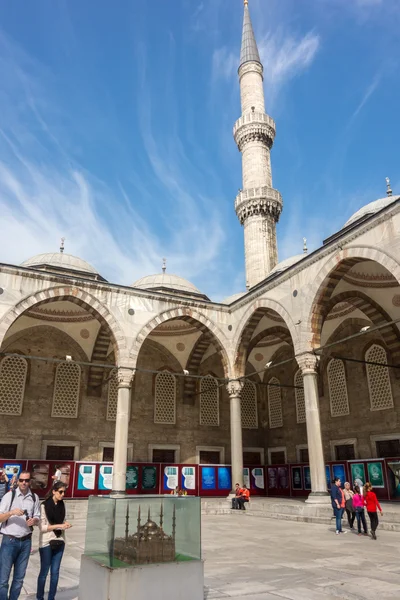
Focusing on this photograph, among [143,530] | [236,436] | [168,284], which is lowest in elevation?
[143,530]

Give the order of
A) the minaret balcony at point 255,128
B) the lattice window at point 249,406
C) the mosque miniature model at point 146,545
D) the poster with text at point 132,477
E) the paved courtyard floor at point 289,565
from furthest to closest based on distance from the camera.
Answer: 1. the minaret balcony at point 255,128
2. the lattice window at point 249,406
3. the poster with text at point 132,477
4. the paved courtyard floor at point 289,565
5. the mosque miniature model at point 146,545

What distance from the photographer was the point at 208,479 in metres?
15.1

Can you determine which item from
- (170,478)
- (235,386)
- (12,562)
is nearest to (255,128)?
(235,386)

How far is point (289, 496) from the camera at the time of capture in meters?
15.5

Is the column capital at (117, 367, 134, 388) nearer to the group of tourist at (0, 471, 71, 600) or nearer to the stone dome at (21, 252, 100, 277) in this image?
the stone dome at (21, 252, 100, 277)

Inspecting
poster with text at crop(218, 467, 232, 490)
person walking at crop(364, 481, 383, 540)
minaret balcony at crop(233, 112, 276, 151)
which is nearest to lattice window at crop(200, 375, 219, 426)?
poster with text at crop(218, 467, 232, 490)

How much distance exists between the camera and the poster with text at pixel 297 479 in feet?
50.0

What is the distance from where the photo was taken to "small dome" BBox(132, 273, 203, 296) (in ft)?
67.2

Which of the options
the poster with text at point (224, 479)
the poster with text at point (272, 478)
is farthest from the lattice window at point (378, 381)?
the poster with text at point (224, 479)

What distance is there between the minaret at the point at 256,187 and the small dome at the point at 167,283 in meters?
2.69

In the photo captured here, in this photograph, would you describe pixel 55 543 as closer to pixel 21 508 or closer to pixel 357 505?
pixel 21 508

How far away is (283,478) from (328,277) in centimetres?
800

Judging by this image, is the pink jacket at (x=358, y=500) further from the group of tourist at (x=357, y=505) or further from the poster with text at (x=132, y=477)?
the poster with text at (x=132, y=477)

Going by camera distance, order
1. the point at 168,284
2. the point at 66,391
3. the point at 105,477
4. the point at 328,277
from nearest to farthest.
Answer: the point at 328,277
the point at 105,477
the point at 66,391
the point at 168,284
